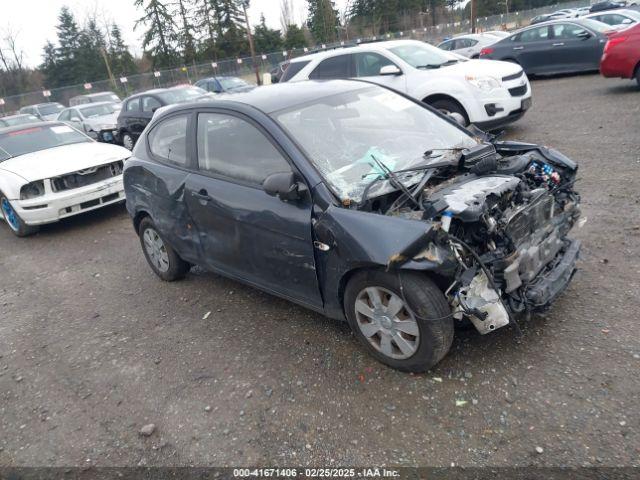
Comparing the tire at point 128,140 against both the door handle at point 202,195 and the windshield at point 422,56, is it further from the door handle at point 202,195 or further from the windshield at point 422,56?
the door handle at point 202,195

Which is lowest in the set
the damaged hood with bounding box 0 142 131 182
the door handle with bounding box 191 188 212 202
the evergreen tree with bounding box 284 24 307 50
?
the damaged hood with bounding box 0 142 131 182

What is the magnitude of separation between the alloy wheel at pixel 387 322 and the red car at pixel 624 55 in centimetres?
968

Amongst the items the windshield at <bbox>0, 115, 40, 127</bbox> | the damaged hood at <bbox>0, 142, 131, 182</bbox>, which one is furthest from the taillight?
the windshield at <bbox>0, 115, 40, 127</bbox>

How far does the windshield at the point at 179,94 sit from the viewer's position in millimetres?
13023

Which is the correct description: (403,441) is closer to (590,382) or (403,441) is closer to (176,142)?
(590,382)

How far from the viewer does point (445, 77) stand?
26.9 ft

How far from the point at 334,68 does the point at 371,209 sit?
7.13 m

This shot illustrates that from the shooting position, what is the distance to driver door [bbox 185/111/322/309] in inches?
133

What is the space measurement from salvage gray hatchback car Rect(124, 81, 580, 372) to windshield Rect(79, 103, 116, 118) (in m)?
13.8

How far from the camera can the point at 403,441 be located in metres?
2.67

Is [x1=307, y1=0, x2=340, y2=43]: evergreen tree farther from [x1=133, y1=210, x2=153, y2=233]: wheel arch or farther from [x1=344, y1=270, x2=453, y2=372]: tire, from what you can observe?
[x1=344, y1=270, x2=453, y2=372]: tire

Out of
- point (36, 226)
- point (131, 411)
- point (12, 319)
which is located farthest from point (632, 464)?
point (36, 226)

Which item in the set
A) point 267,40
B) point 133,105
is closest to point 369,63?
point 133,105

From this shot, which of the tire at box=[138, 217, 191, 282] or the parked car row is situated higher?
the parked car row
